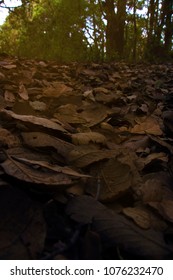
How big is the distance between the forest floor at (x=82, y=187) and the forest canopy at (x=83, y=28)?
5.79 meters

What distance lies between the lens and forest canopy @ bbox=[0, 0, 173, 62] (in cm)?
789

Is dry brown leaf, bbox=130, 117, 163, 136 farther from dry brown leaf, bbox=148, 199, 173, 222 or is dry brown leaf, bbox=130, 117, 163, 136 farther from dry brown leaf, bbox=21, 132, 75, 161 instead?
dry brown leaf, bbox=148, 199, 173, 222

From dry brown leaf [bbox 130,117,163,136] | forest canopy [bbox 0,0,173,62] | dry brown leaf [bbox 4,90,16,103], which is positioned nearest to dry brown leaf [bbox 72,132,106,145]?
dry brown leaf [bbox 130,117,163,136]

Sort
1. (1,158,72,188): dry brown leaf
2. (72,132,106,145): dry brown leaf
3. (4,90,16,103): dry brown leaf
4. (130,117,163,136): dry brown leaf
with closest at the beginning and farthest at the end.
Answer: (1,158,72,188): dry brown leaf
(72,132,106,145): dry brown leaf
(130,117,163,136): dry brown leaf
(4,90,16,103): dry brown leaf

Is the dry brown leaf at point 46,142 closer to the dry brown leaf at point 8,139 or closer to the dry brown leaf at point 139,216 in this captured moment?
the dry brown leaf at point 8,139

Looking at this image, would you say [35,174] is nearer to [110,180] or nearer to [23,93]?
[110,180]

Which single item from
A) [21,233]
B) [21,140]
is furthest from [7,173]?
[21,140]

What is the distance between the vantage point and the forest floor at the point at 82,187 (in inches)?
30.1

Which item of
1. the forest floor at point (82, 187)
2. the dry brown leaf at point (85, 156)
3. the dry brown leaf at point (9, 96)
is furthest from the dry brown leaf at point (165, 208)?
the dry brown leaf at point (9, 96)

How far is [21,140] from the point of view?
1.21 meters

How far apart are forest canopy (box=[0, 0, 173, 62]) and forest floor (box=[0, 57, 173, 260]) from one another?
5.79 metres

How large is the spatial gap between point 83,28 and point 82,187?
7928 millimetres

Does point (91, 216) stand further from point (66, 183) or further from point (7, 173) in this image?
point (7, 173)
